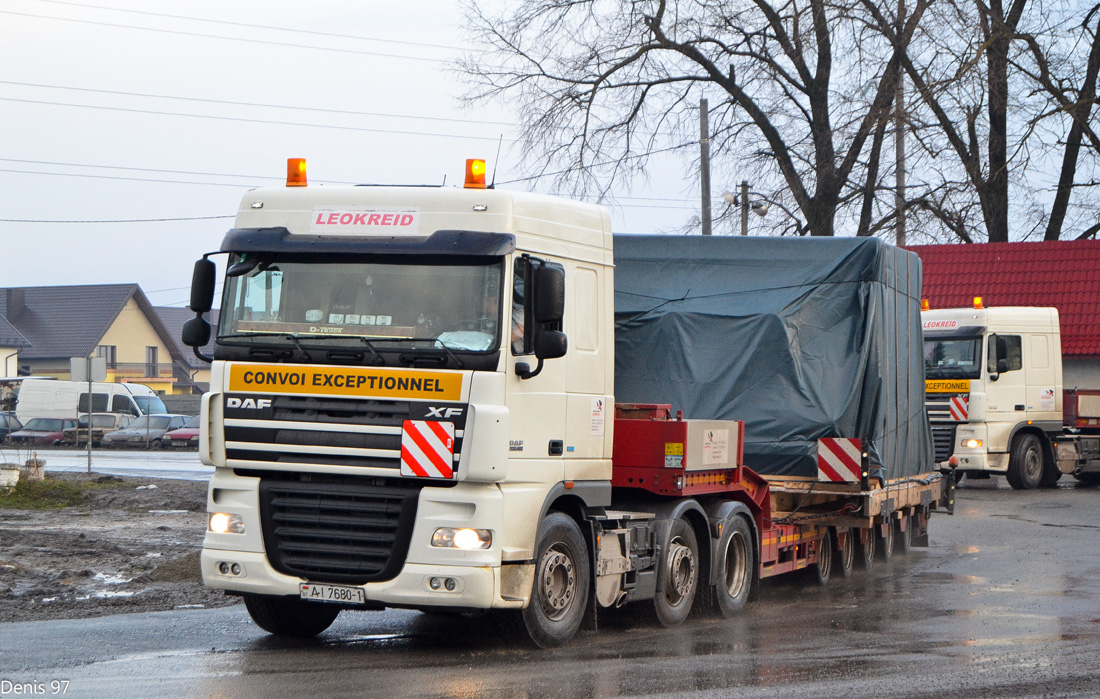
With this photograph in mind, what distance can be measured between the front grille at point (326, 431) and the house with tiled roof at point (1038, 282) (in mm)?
25046

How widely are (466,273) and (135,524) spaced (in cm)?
1117

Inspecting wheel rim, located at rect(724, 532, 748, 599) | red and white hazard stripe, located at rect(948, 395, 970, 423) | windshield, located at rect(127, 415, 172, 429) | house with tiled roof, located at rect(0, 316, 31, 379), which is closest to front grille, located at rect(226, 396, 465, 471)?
wheel rim, located at rect(724, 532, 748, 599)

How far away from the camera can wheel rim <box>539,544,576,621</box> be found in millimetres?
8391

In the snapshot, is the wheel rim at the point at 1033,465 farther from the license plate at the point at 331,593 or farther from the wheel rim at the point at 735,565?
the license plate at the point at 331,593

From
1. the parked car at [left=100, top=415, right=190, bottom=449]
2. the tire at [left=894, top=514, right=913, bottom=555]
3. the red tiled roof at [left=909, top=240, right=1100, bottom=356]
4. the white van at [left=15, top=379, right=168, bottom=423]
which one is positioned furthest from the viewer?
the white van at [left=15, top=379, right=168, bottom=423]

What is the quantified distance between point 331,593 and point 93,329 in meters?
67.5

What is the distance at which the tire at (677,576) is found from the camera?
31.5 ft

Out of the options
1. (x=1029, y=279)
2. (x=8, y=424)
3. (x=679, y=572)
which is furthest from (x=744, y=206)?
(x=8, y=424)

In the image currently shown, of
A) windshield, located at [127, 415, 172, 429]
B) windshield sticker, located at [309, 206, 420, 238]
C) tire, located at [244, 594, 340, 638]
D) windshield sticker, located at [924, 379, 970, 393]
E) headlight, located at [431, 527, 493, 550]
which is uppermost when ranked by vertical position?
windshield sticker, located at [309, 206, 420, 238]

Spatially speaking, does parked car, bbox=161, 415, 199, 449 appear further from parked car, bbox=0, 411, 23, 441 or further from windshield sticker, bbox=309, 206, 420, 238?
windshield sticker, bbox=309, 206, 420, 238

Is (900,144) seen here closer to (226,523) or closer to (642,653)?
(642,653)

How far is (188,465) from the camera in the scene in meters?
33.2

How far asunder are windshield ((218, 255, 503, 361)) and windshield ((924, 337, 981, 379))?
16069mm

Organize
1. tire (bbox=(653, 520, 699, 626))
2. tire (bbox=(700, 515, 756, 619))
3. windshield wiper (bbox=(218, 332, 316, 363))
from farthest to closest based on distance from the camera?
1. tire (bbox=(700, 515, 756, 619))
2. tire (bbox=(653, 520, 699, 626))
3. windshield wiper (bbox=(218, 332, 316, 363))
